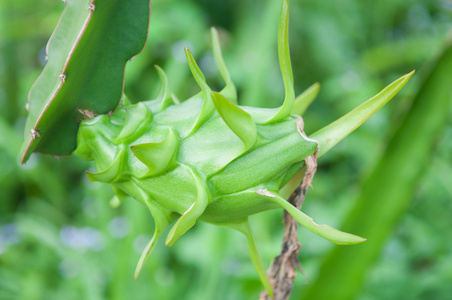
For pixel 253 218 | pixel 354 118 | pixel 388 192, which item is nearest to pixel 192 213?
pixel 354 118

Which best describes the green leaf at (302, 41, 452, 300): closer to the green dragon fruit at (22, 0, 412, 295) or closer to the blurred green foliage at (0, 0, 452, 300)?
the blurred green foliage at (0, 0, 452, 300)

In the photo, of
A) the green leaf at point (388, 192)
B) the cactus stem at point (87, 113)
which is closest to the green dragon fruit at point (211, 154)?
the cactus stem at point (87, 113)

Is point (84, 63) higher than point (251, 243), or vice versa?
point (84, 63)

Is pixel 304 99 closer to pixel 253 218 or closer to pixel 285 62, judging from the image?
pixel 285 62

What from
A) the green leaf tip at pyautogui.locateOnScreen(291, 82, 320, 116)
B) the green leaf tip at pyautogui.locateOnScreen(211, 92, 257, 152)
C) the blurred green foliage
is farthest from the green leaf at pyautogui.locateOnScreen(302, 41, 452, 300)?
the green leaf tip at pyautogui.locateOnScreen(211, 92, 257, 152)

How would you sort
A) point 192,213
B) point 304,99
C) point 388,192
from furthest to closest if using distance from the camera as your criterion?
1. point 388,192
2. point 304,99
3. point 192,213

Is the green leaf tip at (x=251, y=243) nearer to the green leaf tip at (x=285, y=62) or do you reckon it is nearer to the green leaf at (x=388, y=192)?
the green leaf tip at (x=285, y=62)
